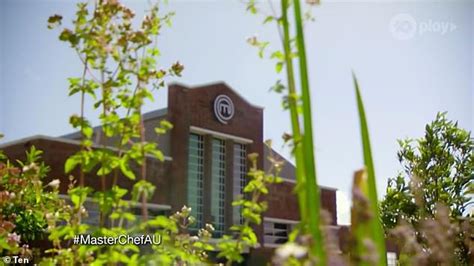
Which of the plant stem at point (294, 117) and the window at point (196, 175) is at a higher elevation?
the window at point (196, 175)

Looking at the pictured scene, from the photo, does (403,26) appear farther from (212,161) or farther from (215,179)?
(215,179)

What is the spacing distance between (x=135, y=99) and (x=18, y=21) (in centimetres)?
359

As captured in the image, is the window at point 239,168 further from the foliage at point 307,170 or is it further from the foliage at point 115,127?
the foliage at point 307,170

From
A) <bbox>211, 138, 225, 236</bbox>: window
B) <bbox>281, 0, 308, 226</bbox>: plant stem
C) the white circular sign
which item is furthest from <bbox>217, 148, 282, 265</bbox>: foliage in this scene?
<bbox>211, 138, 225, 236</bbox>: window

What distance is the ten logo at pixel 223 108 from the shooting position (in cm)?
1295

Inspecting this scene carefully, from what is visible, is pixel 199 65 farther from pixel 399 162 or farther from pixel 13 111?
pixel 399 162

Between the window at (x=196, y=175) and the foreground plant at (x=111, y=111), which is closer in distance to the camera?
the foreground plant at (x=111, y=111)

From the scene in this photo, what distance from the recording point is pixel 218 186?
42.3ft

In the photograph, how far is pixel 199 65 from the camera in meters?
5.18

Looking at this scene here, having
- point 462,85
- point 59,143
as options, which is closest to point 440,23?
point 462,85

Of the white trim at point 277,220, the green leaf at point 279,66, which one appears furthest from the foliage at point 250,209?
the white trim at point 277,220

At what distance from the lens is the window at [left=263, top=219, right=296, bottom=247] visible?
13648 mm

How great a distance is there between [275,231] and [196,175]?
262cm

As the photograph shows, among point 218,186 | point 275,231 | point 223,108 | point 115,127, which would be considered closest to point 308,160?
point 115,127
